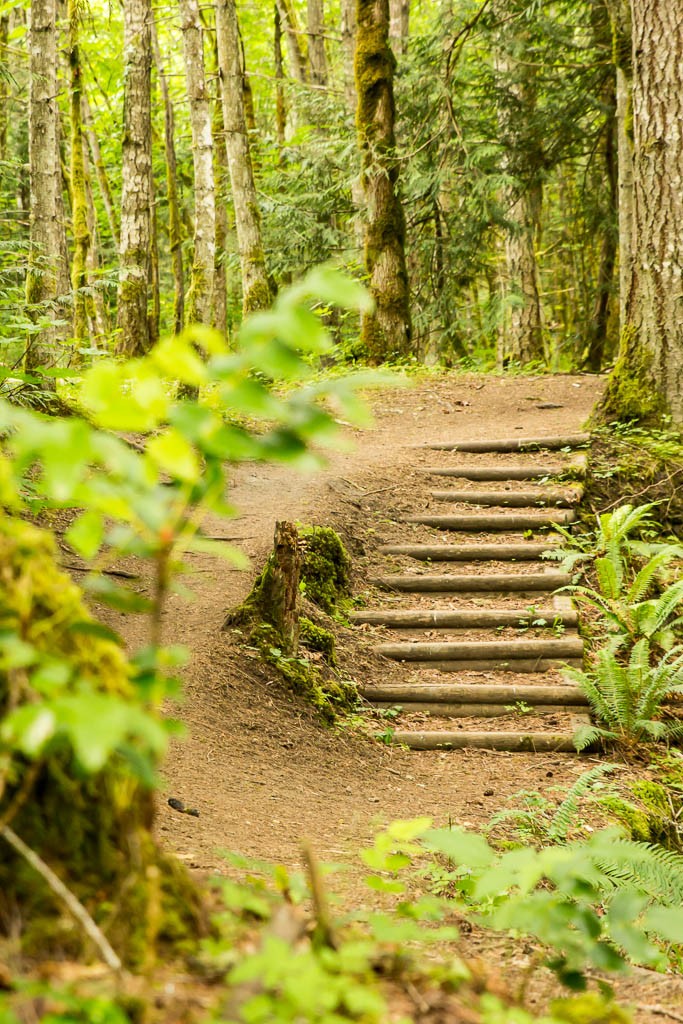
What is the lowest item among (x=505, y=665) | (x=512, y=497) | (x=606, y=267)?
(x=505, y=665)

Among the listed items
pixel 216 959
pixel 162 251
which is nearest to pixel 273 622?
pixel 216 959

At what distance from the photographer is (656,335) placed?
953cm

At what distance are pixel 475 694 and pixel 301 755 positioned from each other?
1605mm

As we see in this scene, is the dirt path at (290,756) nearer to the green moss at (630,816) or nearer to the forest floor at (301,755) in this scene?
the forest floor at (301,755)

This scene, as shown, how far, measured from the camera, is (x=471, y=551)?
27.7 feet

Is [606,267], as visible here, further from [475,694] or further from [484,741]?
[484,741]

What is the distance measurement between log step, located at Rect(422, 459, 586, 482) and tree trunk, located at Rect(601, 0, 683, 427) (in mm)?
1154

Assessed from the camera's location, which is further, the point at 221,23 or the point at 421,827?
the point at 221,23

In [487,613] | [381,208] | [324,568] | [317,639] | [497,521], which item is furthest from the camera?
[381,208]

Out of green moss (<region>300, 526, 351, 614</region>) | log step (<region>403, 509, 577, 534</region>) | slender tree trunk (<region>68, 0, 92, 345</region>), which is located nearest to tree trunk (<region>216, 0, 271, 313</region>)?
slender tree trunk (<region>68, 0, 92, 345</region>)

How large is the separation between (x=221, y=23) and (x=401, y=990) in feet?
45.8

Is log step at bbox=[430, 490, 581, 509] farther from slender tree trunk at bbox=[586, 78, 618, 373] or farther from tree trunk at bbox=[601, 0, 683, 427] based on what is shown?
slender tree trunk at bbox=[586, 78, 618, 373]

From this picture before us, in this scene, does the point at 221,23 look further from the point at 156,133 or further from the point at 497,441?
the point at 156,133

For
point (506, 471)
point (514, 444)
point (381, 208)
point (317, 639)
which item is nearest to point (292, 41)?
point (381, 208)
